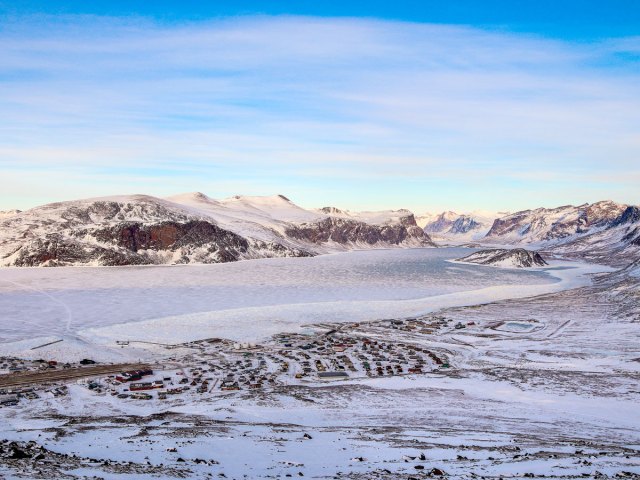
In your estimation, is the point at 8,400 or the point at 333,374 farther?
the point at 333,374

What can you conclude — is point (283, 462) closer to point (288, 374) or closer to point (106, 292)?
point (288, 374)

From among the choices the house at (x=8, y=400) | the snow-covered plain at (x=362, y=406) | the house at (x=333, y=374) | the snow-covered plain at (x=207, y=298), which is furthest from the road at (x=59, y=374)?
the house at (x=333, y=374)

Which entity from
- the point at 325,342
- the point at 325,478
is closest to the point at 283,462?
the point at 325,478

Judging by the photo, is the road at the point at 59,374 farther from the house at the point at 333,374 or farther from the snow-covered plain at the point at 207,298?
the house at the point at 333,374

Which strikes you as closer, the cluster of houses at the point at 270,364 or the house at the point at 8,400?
the house at the point at 8,400

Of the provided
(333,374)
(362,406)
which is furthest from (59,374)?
(362,406)

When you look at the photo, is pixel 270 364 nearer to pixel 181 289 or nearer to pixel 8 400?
pixel 8 400

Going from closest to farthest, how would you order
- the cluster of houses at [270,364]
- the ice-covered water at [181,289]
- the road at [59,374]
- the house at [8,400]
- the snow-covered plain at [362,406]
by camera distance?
the snow-covered plain at [362,406] → the house at [8,400] → the cluster of houses at [270,364] → the road at [59,374] → the ice-covered water at [181,289]
